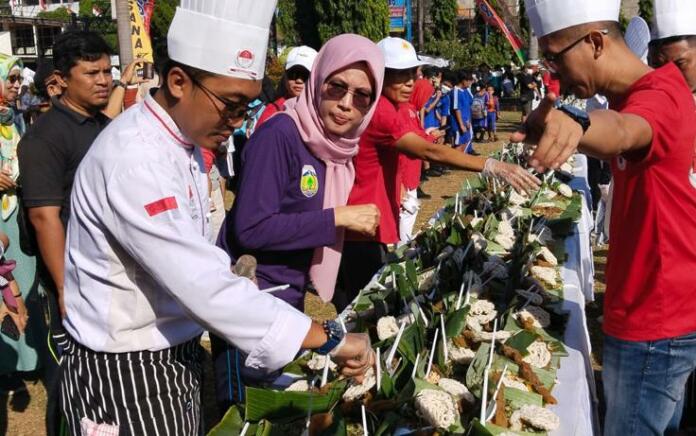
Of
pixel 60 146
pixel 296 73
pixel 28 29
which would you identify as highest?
pixel 28 29

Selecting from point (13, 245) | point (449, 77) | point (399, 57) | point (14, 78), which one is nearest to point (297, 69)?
point (399, 57)

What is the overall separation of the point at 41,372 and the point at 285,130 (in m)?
2.95

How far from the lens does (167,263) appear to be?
55.6 inches

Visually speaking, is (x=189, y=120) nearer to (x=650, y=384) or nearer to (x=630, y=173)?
(x=630, y=173)

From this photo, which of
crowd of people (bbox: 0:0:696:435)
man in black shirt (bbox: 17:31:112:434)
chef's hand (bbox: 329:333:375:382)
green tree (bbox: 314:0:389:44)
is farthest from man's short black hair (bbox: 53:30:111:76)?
green tree (bbox: 314:0:389:44)

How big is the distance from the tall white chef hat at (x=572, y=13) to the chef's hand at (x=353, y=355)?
0.92 metres

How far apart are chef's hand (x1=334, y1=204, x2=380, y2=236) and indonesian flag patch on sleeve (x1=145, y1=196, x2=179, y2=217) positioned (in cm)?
94

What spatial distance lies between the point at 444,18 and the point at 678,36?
122 ft

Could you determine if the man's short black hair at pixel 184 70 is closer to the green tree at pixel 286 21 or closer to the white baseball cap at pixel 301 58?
the white baseball cap at pixel 301 58

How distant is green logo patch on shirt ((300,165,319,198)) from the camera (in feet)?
7.98

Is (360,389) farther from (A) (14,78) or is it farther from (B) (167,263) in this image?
(A) (14,78)

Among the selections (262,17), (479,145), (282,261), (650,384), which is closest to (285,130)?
(282,261)

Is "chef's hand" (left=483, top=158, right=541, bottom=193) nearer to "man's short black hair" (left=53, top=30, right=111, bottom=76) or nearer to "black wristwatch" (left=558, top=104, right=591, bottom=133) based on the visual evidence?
"black wristwatch" (left=558, top=104, right=591, bottom=133)

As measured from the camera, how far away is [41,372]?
4426mm
